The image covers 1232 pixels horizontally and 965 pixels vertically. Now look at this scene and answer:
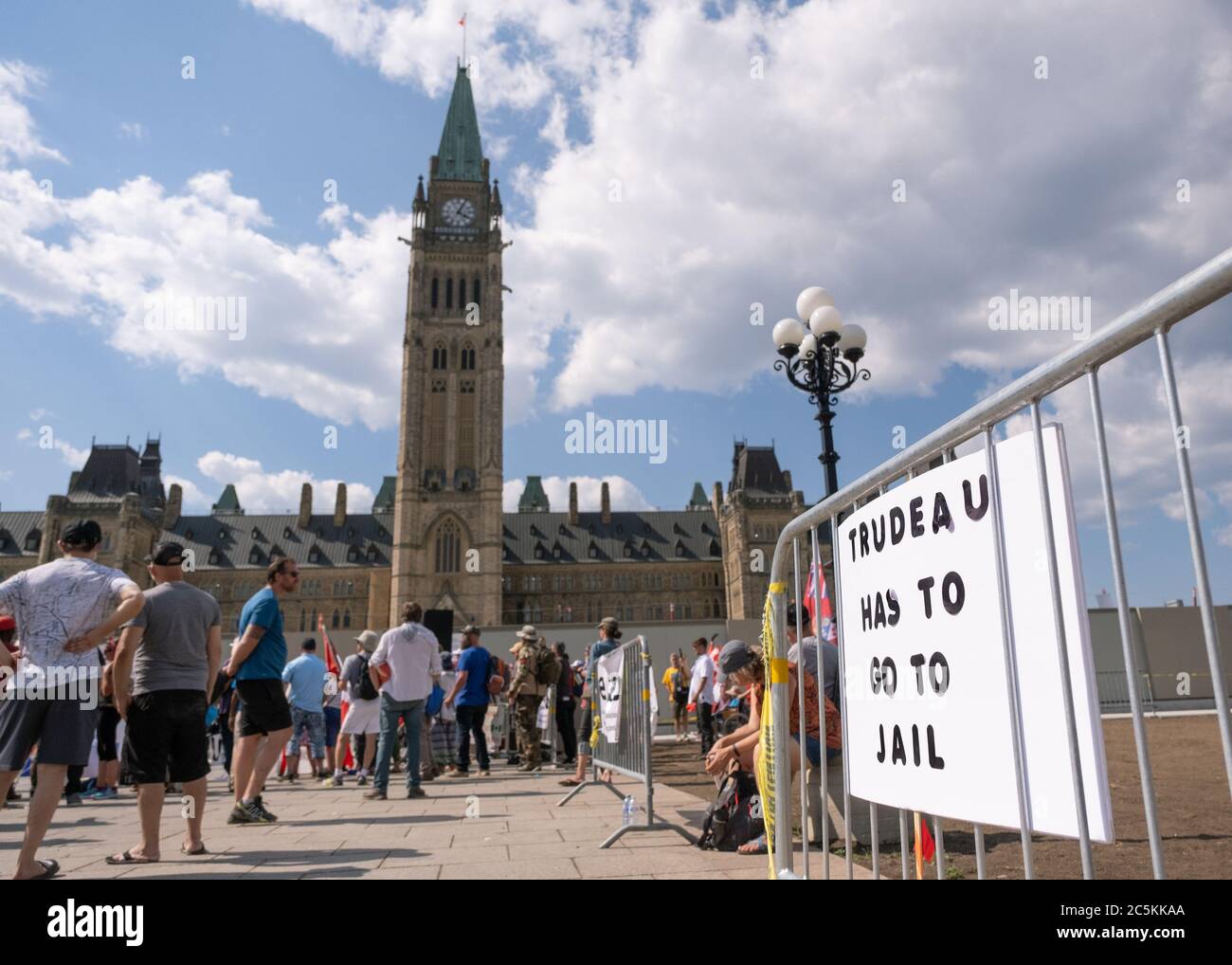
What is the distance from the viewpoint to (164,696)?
5355mm

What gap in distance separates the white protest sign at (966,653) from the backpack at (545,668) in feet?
25.5

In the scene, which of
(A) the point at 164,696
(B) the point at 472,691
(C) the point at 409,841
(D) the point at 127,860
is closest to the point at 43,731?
(A) the point at 164,696

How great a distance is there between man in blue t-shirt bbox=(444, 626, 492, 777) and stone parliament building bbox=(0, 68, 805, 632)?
2303 inches

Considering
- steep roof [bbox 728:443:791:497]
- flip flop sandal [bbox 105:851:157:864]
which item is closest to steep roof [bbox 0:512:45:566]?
steep roof [bbox 728:443:791:497]

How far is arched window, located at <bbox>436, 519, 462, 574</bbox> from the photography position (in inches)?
2820

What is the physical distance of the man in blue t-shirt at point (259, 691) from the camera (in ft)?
21.7

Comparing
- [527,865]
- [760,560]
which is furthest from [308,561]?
[527,865]

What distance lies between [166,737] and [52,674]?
973mm

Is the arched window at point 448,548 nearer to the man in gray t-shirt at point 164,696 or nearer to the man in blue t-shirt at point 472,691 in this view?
the man in blue t-shirt at point 472,691

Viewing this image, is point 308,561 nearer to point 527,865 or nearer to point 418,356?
point 418,356

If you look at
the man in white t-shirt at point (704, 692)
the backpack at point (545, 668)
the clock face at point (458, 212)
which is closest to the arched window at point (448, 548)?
the clock face at point (458, 212)

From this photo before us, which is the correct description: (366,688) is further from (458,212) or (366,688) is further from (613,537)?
(458,212)
